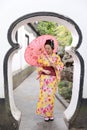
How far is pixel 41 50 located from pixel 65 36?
5.48m

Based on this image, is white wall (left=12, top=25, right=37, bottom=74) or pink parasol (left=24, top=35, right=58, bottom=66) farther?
white wall (left=12, top=25, right=37, bottom=74)

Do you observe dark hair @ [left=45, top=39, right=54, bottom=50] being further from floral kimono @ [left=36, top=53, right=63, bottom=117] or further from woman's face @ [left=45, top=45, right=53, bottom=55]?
floral kimono @ [left=36, top=53, right=63, bottom=117]

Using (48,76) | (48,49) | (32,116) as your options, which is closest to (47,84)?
(48,76)

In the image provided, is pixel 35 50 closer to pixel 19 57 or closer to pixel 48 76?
pixel 48 76

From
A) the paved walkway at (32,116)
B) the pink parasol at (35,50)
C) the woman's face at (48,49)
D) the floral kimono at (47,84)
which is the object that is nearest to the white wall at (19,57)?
the paved walkway at (32,116)

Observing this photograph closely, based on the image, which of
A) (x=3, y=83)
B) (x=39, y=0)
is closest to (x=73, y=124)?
(x=3, y=83)

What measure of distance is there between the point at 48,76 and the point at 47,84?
0.21 m

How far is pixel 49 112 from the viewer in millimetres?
8117

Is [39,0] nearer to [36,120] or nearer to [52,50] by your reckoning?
[52,50]

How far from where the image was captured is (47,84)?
7.98 meters

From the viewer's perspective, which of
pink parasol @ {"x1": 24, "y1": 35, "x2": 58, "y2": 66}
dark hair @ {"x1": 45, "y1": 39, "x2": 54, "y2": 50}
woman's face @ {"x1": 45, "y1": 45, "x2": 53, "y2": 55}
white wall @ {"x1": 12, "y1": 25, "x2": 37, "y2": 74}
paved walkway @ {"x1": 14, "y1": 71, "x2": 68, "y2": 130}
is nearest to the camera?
paved walkway @ {"x1": 14, "y1": 71, "x2": 68, "y2": 130}

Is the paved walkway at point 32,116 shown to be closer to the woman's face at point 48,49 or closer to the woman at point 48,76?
the woman at point 48,76

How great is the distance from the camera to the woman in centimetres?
788

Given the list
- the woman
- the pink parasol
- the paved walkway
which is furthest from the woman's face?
the paved walkway
